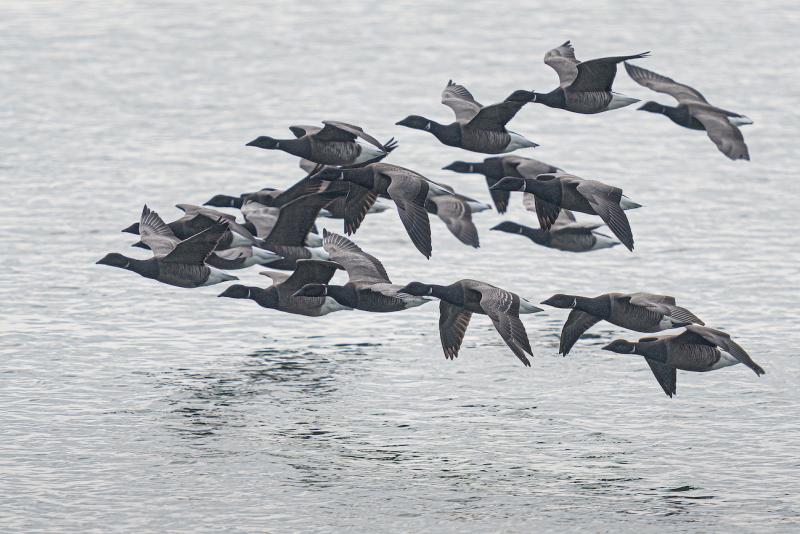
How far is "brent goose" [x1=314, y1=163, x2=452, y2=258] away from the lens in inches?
1314

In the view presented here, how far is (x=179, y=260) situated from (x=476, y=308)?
7729 millimetres

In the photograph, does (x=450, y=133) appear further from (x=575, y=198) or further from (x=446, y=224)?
(x=575, y=198)

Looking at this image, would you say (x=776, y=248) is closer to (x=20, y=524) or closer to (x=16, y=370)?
(x=16, y=370)

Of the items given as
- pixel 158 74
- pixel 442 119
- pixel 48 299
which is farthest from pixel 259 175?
pixel 158 74

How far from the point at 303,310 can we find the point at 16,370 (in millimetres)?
9110

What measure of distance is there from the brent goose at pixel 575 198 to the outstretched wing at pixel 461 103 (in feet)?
12.0

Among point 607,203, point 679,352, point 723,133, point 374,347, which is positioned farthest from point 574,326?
point 374,347

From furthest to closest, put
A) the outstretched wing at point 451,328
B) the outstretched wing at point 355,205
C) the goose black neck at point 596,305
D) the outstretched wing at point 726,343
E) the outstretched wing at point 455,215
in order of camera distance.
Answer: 1. the outstretched wing at point 455,215
2. the outstretched wing at point 451,328
3. the outstretched wing at point 355,205
4. the goose black neck at point 596,305
5. the outstretched wing at point 726,343

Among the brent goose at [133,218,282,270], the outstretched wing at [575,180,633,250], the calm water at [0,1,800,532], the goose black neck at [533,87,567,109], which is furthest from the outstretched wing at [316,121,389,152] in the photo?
the calm water at [0,1,800,532]

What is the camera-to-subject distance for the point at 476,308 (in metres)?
36.2

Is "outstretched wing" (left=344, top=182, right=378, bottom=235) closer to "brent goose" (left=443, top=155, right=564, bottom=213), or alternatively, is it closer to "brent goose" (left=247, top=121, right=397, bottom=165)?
"brent goose" (left=247, top=121, right=397, bottom=165)

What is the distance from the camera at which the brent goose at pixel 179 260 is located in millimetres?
37781

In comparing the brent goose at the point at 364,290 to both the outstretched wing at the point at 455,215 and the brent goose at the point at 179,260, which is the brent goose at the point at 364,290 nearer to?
the outstretched wing at the point at 455,215

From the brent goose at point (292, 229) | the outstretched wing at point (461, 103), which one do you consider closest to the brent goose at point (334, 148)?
the brent goose at point (292, 229)
